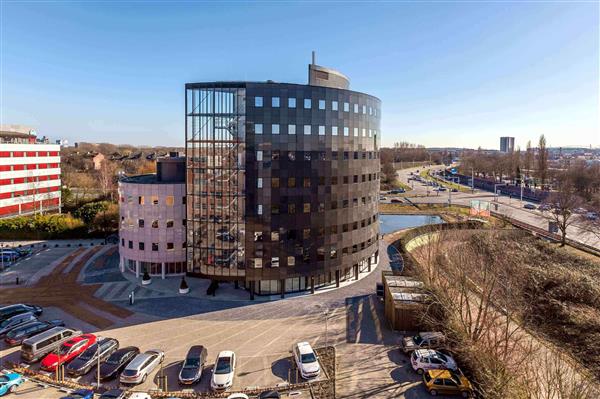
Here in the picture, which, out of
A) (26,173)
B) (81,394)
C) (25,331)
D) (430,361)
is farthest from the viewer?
(26,173)

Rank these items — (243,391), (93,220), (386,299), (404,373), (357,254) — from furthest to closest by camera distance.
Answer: (93,220)
(357,254)
(386,299)
(404,373)
(243,391)

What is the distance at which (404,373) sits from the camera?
996 inches

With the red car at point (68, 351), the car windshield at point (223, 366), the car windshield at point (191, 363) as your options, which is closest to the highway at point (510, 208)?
the car windshield at point (223, 366)

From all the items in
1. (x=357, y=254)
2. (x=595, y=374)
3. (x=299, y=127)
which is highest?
(x=299, y=127)

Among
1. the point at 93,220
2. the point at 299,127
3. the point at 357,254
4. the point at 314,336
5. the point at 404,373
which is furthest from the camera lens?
the point at 93,220

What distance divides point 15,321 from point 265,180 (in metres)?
25.4

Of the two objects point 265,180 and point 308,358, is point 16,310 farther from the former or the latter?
point 308,358

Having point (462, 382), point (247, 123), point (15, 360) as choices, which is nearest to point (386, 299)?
point (462, 382)

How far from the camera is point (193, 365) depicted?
24.6 metres

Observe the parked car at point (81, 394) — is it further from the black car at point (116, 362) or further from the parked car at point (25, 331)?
the parked car at point (25, 331)

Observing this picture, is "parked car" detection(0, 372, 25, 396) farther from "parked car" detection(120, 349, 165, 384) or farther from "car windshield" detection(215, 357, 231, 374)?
"car windshield" detection(215, 357, 231, 374)

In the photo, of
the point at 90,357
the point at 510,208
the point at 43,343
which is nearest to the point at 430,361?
the point at 90,357

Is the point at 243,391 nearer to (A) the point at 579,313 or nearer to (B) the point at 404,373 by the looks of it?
(B) the point at 404,373

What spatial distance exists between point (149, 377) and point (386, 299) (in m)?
21.7
